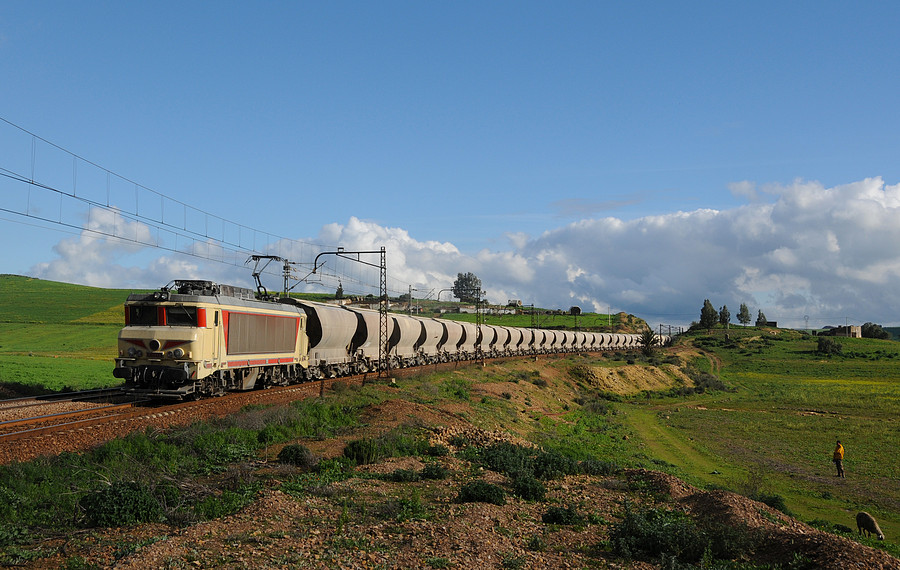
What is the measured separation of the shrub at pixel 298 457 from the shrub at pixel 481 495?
167 inches

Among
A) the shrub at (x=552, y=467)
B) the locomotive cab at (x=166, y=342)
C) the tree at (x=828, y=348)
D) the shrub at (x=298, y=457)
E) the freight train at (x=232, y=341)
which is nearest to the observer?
the shrub at (x=298, y=457)

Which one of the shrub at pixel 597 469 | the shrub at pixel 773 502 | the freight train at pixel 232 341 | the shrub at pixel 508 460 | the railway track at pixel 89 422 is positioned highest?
the freight train at pixel 232 341

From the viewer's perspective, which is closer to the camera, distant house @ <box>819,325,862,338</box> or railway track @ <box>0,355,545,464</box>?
railway track @ <box>0,355,545,464</box>

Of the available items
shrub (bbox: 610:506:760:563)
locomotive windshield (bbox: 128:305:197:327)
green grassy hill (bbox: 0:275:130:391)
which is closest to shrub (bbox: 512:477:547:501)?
shrub (bbox: 610:506:760:563)

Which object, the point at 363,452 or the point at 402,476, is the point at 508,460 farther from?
the point at 363,452

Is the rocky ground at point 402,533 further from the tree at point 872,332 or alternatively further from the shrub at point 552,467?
the tree at point 872,332

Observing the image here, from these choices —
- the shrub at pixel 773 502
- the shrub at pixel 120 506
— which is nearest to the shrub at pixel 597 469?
the shrub at pixel 773 502

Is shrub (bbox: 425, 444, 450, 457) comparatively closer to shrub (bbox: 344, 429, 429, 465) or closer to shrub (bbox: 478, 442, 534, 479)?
shrub (bbox: 344, 429, 429, 465)

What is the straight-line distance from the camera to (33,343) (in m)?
73.9

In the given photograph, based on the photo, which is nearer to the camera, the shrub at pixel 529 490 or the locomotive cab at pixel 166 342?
the shrub at pixel 529 490

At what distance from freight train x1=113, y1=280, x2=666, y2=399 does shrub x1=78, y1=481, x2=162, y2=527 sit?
10569 millimetres

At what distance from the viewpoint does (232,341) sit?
25047 millimetres

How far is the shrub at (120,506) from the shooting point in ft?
35.9

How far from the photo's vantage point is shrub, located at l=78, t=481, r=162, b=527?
35.9 ft
